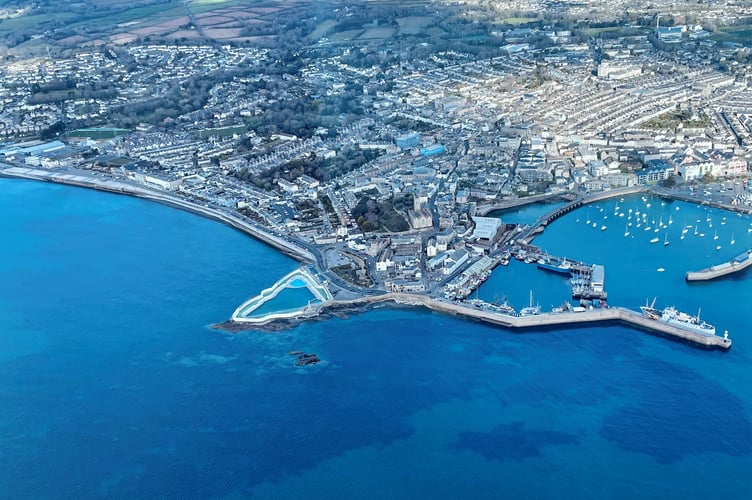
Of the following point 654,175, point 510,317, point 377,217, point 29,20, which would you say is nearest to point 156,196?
point 377,217

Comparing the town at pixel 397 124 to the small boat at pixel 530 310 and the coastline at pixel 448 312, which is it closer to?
the coastline at pixel 448 312

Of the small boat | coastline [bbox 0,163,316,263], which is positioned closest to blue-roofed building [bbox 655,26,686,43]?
coastline [bbox 0,163,316,263]

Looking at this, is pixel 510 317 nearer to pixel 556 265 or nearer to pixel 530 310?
pixel 530 310

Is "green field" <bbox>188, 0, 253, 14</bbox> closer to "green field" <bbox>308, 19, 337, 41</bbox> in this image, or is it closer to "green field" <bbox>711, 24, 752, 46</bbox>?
"green field" <bbox>308, 19, 337, 41</bbox>

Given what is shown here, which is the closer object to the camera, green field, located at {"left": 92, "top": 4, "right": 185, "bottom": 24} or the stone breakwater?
the stone breakwater

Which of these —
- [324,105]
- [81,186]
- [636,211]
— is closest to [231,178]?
[81,186]

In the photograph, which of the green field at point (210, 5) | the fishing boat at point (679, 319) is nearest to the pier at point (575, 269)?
the fishing boat at point (679, 319)

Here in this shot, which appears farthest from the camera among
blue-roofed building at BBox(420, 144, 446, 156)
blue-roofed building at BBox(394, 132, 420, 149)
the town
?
blue-roofed building at BBox(394, 132, 420, 149)

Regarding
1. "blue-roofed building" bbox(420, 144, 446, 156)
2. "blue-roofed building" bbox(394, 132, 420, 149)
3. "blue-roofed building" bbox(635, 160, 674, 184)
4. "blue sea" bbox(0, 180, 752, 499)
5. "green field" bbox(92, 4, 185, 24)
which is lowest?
"blue sea" bbox(0, 180, 752, 499)
